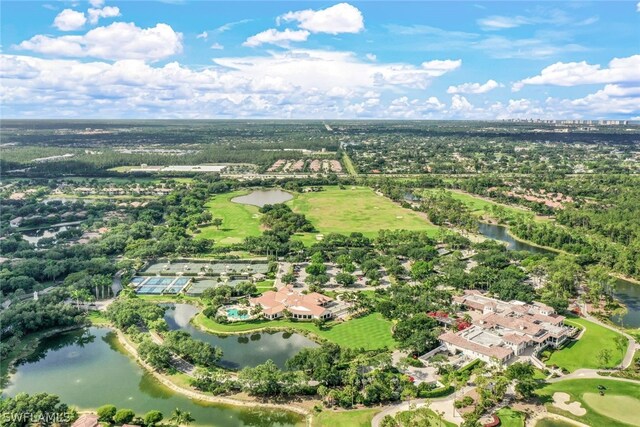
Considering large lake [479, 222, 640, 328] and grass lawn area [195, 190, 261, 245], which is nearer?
large lake [479, 222, 640, 328]

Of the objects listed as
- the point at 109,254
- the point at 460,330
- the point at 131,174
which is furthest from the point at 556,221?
the point at 131,174

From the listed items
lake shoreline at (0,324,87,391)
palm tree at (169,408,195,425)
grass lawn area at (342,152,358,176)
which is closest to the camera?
palm tree at (169,408,195,425)

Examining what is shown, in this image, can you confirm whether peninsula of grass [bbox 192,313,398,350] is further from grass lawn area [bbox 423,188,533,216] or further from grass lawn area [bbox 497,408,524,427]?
grass lawn area [bbox 423,188,533,216]

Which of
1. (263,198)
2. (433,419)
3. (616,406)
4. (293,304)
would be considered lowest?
(616,406)

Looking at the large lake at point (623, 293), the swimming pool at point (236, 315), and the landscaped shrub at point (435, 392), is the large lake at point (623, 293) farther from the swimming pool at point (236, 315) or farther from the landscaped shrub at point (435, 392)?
the swimming pool at point (236, 315)

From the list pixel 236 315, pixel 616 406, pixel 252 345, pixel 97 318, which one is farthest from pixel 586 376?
pixel 97 318

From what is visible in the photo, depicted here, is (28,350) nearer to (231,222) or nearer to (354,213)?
(231,222)

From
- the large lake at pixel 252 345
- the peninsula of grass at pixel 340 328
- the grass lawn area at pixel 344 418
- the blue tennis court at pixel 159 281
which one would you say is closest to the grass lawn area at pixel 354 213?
the blue tennis court at pixel 159 281

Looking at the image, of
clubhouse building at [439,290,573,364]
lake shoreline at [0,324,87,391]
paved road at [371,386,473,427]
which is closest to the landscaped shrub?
paved road at [371,386,473,427]
